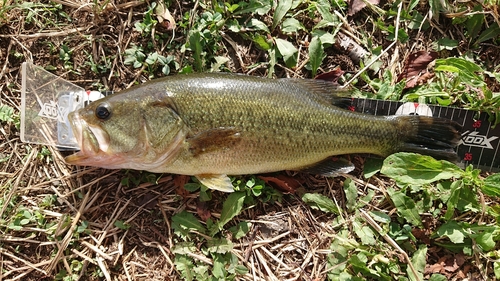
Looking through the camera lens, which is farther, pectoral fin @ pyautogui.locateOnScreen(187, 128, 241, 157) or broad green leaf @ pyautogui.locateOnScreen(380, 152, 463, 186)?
broad green leaf @ pyautogui.locateOnScreen(380, 152, 463, 186)

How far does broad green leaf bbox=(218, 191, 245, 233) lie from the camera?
151 inches

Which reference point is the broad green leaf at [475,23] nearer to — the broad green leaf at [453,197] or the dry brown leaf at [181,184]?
the broad green leaf at [453,197]

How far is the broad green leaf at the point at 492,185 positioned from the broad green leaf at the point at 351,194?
111cm

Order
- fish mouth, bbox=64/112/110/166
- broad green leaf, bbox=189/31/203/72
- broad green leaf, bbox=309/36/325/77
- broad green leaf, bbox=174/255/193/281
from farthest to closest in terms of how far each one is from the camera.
Answer: broad green leaf, bbox=309/36/325/77 < broad green leaf, bbox=189/31/203/72 < broad green leaf, bbox=174/255/193/281 < fish mouth, bbox=64/112/110/166

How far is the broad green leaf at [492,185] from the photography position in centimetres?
365

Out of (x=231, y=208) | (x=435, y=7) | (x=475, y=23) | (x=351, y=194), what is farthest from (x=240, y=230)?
(x=475, y=23)

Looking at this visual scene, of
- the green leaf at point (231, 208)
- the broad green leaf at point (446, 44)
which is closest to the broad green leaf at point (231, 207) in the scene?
the green leaf at point (231, 208)

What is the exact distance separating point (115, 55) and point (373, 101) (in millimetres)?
2617

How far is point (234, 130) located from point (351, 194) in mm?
1321

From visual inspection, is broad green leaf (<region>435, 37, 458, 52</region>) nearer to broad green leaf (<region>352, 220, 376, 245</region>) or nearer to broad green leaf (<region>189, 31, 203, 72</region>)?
broad green leaf (<region>352, 220, 376, 245</region>)

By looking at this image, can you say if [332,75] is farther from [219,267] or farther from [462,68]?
[219,267]

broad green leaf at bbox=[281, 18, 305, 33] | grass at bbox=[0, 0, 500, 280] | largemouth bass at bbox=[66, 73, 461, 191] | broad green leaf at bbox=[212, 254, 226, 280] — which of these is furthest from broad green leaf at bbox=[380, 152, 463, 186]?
broad green leaf at bbox=[212, 254, 226, 280]

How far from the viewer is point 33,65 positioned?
13.1 feet

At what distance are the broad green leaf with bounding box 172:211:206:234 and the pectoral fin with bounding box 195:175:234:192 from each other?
405 mm
